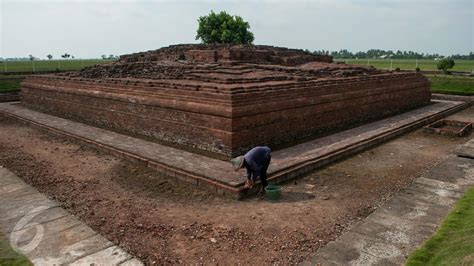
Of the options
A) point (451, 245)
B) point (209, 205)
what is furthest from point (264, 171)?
point (451, 245)

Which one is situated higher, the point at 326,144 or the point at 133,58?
the point at 133,58

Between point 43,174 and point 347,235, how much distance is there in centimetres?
585

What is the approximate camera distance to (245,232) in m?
4.65

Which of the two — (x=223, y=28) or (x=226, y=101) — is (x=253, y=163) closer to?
(x=226, y=101)

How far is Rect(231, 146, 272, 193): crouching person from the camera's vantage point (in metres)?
5.54

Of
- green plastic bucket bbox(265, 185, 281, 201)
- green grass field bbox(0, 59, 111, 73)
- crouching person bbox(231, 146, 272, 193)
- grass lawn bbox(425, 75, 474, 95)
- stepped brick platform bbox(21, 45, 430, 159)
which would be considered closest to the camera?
crouching person bbox(231, 146, 272, 193)

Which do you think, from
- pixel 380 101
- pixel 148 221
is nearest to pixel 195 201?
pixel 148 221

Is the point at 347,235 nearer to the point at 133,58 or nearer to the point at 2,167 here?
the point at 2,167

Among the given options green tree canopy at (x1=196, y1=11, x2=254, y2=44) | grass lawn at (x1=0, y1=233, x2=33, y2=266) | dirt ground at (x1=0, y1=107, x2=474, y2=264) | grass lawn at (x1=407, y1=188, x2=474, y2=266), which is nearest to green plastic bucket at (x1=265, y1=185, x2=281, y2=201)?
dirt ground at (x1=0, y1=107, x2=474, y2=264)

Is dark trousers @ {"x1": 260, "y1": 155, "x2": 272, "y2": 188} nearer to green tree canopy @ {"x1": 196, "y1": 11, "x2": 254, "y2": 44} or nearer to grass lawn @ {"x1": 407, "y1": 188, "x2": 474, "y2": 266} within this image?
grass lawn @ {"x1": 407, "y1": 188, "x2": 474, "y2": 266}

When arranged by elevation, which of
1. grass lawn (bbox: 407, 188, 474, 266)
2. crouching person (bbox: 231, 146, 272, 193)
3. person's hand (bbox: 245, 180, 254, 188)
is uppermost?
crouching person (bbox: 231, 146, 272, 193)

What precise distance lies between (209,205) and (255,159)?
1017 mm

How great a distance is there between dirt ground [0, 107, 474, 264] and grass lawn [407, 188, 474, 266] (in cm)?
101

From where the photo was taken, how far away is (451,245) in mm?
3938
